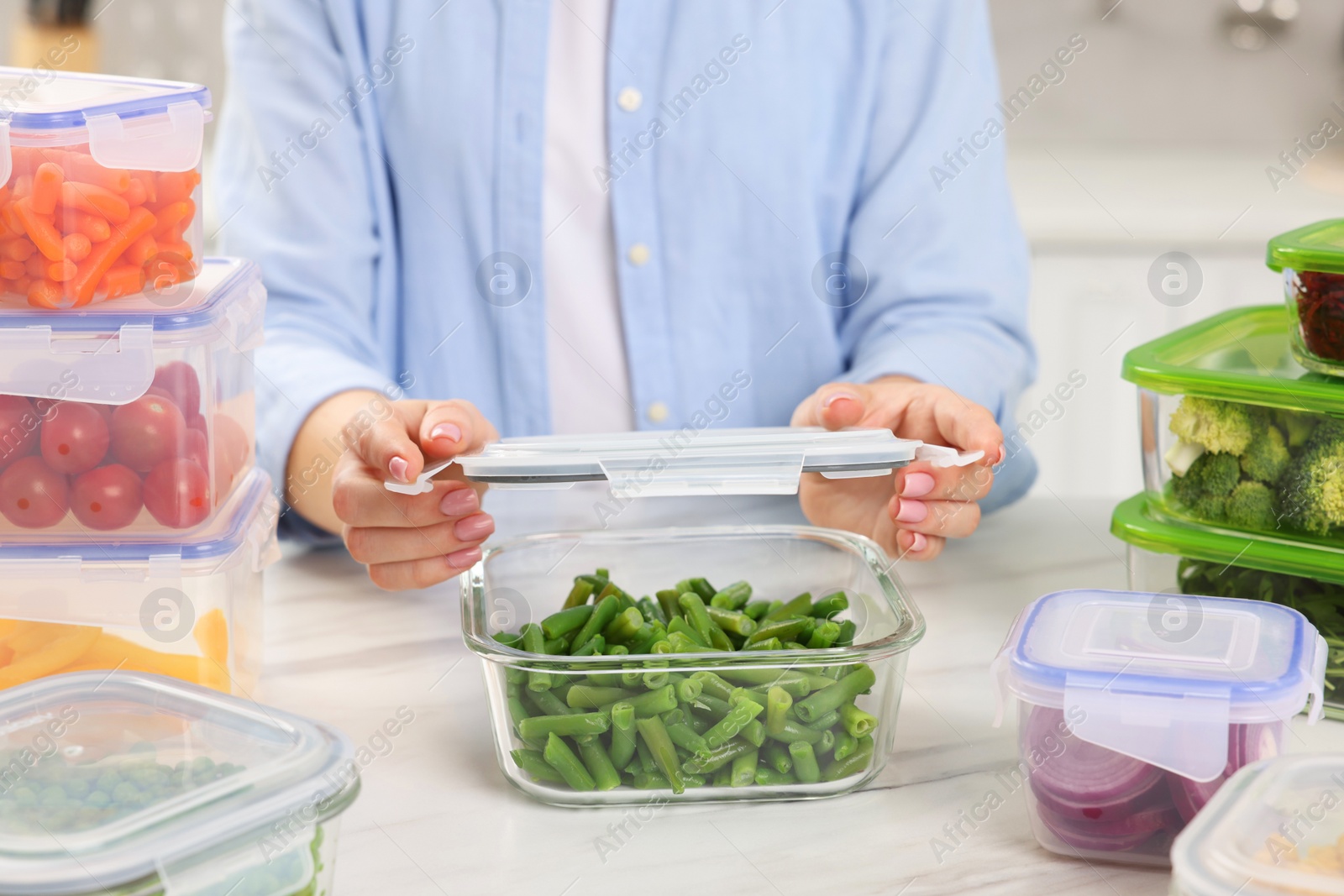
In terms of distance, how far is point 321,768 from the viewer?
0.57 meters

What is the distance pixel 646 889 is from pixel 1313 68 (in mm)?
2786

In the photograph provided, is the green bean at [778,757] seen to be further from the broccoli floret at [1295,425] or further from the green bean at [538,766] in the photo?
the broccoli floret at [1295,425]

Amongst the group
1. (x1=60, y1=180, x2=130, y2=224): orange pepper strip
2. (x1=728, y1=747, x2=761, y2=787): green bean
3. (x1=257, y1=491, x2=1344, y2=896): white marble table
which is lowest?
(x1=257, y1=491, x2=1344, y2=896): white marble table

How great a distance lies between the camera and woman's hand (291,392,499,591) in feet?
2.80

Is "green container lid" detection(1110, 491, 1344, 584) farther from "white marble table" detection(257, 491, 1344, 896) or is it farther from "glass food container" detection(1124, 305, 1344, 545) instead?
"white marble table" detection(257, 491, 1344, 896)

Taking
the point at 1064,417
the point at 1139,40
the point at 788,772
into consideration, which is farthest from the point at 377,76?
the point at 1139,40

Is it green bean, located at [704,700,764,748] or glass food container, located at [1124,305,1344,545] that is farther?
glass food container, located at [1124,305,1344,545]

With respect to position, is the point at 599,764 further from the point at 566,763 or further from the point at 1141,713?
the point at 1141,713

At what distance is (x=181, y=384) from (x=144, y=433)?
0.04 metres

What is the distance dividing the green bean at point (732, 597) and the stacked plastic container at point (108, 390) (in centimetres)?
33

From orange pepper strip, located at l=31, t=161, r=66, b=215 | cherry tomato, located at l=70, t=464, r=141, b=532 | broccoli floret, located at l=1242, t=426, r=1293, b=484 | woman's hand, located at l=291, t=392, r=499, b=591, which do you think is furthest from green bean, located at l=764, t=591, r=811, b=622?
orange pepper strip, located at l=31, t=161, r=66, b=215

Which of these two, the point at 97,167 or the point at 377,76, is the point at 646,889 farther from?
the point at 377,76

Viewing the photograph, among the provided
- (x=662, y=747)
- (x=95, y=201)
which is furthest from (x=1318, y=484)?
(x=95, y=201)

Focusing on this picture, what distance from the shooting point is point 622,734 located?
0.71m
